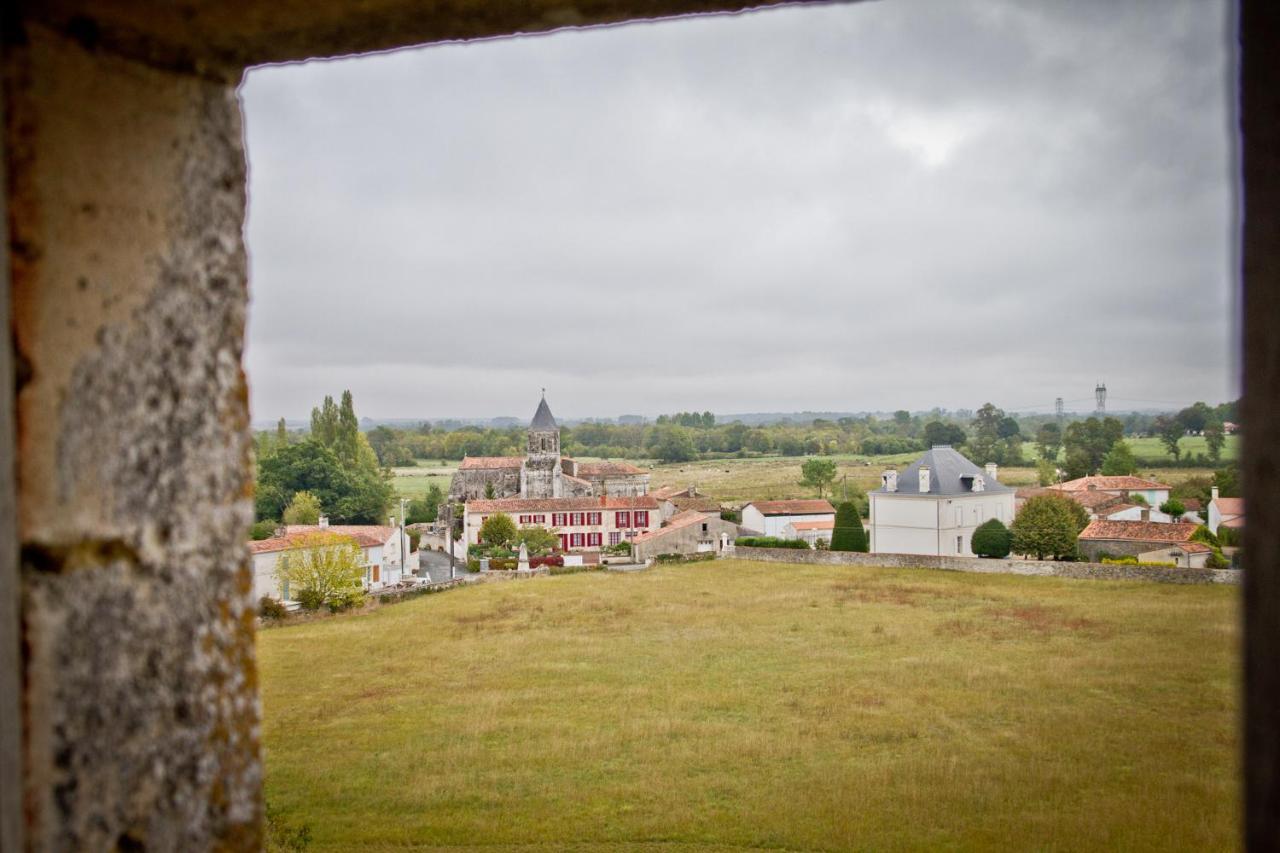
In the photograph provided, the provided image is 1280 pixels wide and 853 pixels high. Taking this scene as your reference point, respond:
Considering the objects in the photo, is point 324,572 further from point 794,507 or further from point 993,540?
point 794,507

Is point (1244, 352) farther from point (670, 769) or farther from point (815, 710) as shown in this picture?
point (815, 710)

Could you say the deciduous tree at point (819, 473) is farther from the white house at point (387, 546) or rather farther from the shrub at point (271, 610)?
the shrub at point (271, 610)

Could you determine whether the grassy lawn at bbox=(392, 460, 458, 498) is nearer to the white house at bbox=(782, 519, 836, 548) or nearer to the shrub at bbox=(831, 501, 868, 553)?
the white house at bbox=(782, 519, 836, 548)

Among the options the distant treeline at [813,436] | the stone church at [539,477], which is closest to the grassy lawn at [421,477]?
the distant treeline at [813,436]

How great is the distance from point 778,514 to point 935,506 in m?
9.53

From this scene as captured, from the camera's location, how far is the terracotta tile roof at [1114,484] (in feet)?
137

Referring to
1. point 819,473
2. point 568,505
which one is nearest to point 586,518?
point 568,505

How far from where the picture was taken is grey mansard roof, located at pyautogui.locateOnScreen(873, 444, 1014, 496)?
36.1m

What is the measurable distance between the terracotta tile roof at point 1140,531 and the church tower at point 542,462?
105ft

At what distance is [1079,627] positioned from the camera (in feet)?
72.0

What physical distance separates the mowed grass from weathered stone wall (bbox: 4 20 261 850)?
197 inches

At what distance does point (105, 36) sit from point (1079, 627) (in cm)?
2468

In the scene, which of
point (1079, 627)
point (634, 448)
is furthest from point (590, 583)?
point (634, 448)

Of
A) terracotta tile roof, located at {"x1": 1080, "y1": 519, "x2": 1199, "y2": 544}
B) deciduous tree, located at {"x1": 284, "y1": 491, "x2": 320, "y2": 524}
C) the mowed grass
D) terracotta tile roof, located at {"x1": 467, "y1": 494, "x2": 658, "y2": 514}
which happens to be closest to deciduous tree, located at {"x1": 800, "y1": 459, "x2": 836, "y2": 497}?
terracotta tile roof, located at {"x1": 467, "y1": 494, "x2": 658, "y2": 514}
